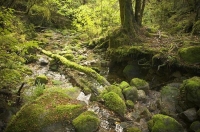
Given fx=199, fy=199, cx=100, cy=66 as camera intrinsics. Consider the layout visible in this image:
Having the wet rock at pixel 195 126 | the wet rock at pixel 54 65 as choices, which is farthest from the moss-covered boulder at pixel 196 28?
the wet rock at pixel 54 65

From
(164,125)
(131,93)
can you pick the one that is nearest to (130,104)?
(131,93)

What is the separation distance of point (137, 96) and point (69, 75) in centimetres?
324

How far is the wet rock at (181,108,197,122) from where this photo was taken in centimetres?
600

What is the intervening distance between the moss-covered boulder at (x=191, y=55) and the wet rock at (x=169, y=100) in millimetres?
→ 1500

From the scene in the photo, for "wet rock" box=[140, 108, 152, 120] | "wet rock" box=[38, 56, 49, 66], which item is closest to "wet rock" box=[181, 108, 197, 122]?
"wet rock" box=[140, 108, 152, 120]

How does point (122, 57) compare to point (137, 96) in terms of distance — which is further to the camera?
point (122, 57)

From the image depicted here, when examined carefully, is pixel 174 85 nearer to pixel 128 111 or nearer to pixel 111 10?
pixel 128 111

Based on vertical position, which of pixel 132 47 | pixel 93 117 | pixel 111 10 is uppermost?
pixel 111 10

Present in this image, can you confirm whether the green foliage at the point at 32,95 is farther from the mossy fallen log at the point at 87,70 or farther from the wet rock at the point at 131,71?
the wet rock at the point at 131,71

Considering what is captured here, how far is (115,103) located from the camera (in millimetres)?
6578

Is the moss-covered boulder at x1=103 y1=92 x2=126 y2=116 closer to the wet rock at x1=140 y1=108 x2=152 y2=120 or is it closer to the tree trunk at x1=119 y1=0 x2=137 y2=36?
the wet rock at x1=140 y1=108 x2=152 y2=120

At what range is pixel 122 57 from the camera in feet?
32.4

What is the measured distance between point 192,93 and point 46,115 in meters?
4.51

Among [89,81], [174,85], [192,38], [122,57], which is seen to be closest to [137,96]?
[174,85]
